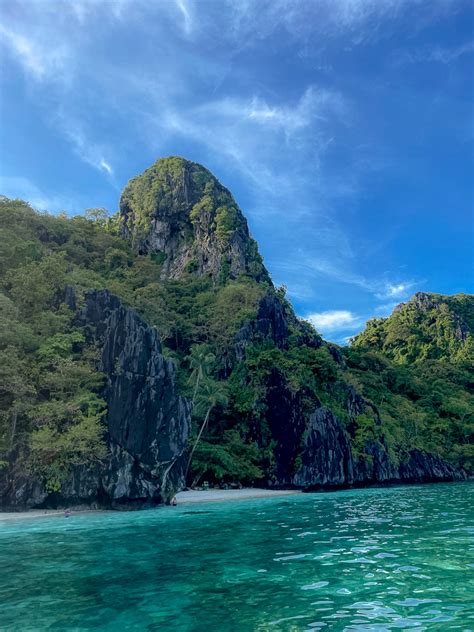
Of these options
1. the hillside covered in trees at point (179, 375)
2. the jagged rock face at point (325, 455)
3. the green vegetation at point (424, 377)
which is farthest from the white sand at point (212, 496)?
the green vegetation at point (424, 377)

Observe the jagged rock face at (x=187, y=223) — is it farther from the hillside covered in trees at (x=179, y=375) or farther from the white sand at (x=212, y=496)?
the white sand at (x=212, y=496)

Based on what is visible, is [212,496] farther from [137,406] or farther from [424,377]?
[424,377]

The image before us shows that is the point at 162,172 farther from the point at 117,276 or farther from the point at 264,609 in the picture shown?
the point at 264,609

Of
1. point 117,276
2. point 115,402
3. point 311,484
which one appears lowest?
point 311,484

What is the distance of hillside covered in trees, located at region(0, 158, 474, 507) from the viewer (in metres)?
26.3

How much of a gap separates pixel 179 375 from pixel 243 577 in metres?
38.1

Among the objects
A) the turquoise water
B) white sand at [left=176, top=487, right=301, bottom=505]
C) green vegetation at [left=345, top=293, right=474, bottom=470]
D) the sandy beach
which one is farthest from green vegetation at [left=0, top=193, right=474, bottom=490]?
the turquoise water

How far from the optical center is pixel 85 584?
9.48 meters

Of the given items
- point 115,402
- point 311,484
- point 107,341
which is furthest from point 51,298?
point 311,484

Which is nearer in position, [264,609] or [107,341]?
[264,609]

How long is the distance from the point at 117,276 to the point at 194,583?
54.8 meters

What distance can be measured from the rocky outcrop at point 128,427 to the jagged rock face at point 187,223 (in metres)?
37.3

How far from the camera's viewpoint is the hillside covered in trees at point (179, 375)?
26.3 meters

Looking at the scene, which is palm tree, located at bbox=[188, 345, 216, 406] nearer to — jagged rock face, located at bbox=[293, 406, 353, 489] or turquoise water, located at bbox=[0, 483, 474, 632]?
jagged rock face, located at bbox=[293, 406, 353, 489]
